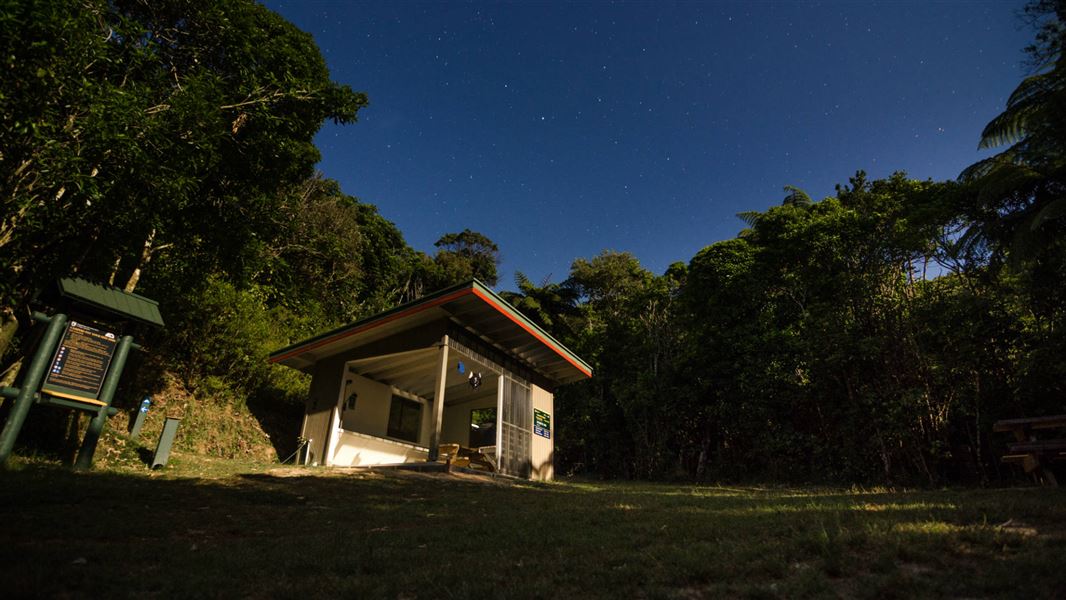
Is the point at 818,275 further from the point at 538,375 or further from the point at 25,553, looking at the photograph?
the point at 25,553

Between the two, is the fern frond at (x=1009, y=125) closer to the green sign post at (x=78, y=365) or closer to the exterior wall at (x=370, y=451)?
the exterior wall at (x=370, y=451)

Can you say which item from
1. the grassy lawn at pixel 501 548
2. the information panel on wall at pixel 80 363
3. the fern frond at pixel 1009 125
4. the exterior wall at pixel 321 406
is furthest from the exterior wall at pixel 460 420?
the fern frond at pixel 1009 125

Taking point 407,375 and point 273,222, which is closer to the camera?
point 273,222

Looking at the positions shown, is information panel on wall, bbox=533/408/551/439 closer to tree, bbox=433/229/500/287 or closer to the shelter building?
the shelter building

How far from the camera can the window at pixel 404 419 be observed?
17.6 meters

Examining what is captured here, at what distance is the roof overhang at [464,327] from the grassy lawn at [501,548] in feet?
19.5

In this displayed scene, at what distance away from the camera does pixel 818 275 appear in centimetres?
1664

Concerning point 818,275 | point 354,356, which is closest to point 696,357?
point 818,275

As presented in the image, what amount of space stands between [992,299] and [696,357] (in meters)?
8.75

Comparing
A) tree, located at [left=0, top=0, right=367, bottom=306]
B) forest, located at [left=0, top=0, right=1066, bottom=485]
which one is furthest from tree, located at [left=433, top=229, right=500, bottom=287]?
tree, located at [left=0, top=0, right=367, bottom=306]

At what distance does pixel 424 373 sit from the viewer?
16.9 meters

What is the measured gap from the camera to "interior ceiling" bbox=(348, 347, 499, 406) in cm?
1455

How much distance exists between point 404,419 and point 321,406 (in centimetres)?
369

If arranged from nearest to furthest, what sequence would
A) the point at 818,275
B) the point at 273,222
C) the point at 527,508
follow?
the point at 527,508 → the point at 273,222 → the point at 818,275
